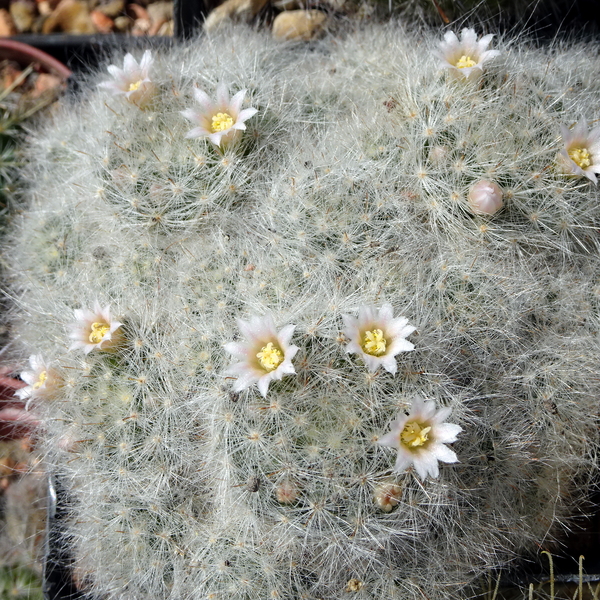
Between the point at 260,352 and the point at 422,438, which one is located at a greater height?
the point at 260,352

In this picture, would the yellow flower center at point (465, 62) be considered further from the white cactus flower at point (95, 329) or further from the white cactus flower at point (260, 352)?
the white cactus flower at point (95, 329)

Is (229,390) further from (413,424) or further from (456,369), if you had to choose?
(456,369)

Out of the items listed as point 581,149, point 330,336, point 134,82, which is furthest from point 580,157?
point 134,82

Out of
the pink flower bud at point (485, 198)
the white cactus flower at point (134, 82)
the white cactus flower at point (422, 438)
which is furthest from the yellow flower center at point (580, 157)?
the white cactus flower at point (134, 82)

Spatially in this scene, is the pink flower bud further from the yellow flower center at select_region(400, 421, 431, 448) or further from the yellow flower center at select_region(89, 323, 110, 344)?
the yellow flower center at select_region(89, 323, 110, 344)

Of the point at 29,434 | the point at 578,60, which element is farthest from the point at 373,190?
the point at 29,434

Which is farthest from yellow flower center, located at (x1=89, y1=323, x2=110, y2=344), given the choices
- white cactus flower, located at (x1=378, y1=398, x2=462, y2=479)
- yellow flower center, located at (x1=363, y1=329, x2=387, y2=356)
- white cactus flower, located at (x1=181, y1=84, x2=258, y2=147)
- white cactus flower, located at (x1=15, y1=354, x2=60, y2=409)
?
white cactus flower, located at (x1=378, y1=398, x2=462, y2=479)

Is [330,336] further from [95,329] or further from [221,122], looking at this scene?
[221,122]
